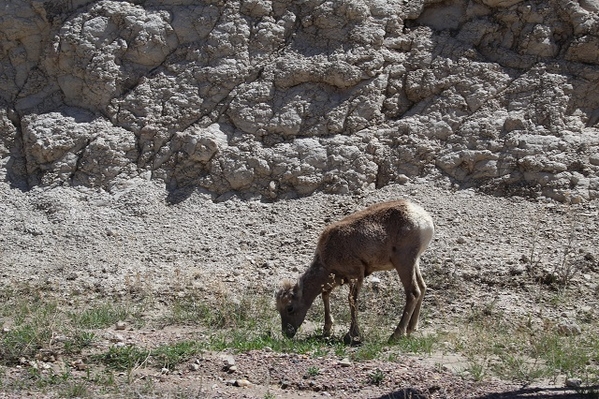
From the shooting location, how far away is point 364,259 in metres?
9.07

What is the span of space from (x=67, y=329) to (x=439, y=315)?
4.34 metres

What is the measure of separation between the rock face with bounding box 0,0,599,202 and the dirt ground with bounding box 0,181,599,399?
40 cm

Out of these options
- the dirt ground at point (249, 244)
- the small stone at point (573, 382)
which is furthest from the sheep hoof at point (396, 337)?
the small stone at point (573, 382)

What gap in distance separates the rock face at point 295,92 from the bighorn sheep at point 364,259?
3059 mm

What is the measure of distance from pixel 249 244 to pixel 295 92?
8.75 feet

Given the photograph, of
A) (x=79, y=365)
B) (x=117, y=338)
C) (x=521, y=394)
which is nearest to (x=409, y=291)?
(x=521, y=394)

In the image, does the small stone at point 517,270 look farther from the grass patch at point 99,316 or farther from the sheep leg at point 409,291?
the grass patch at point 99,316

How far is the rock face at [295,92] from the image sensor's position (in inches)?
483

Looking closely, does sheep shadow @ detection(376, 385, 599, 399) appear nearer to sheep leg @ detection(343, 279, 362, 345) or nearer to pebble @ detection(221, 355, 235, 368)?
pebble @ detection(221, 355, 235, 368)

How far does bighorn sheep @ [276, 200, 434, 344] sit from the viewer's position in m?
8.80

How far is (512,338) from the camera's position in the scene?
8625mm

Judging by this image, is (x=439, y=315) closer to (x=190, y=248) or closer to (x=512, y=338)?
(x=512, y=338)

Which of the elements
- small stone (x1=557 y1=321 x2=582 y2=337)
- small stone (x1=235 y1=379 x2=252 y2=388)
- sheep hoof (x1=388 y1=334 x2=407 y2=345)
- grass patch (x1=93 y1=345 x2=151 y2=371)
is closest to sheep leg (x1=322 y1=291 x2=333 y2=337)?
sheep hoof (x1=388 y1=334 x2=407 y2=345)

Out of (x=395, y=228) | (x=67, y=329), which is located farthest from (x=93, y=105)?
(x=395, y=228)
